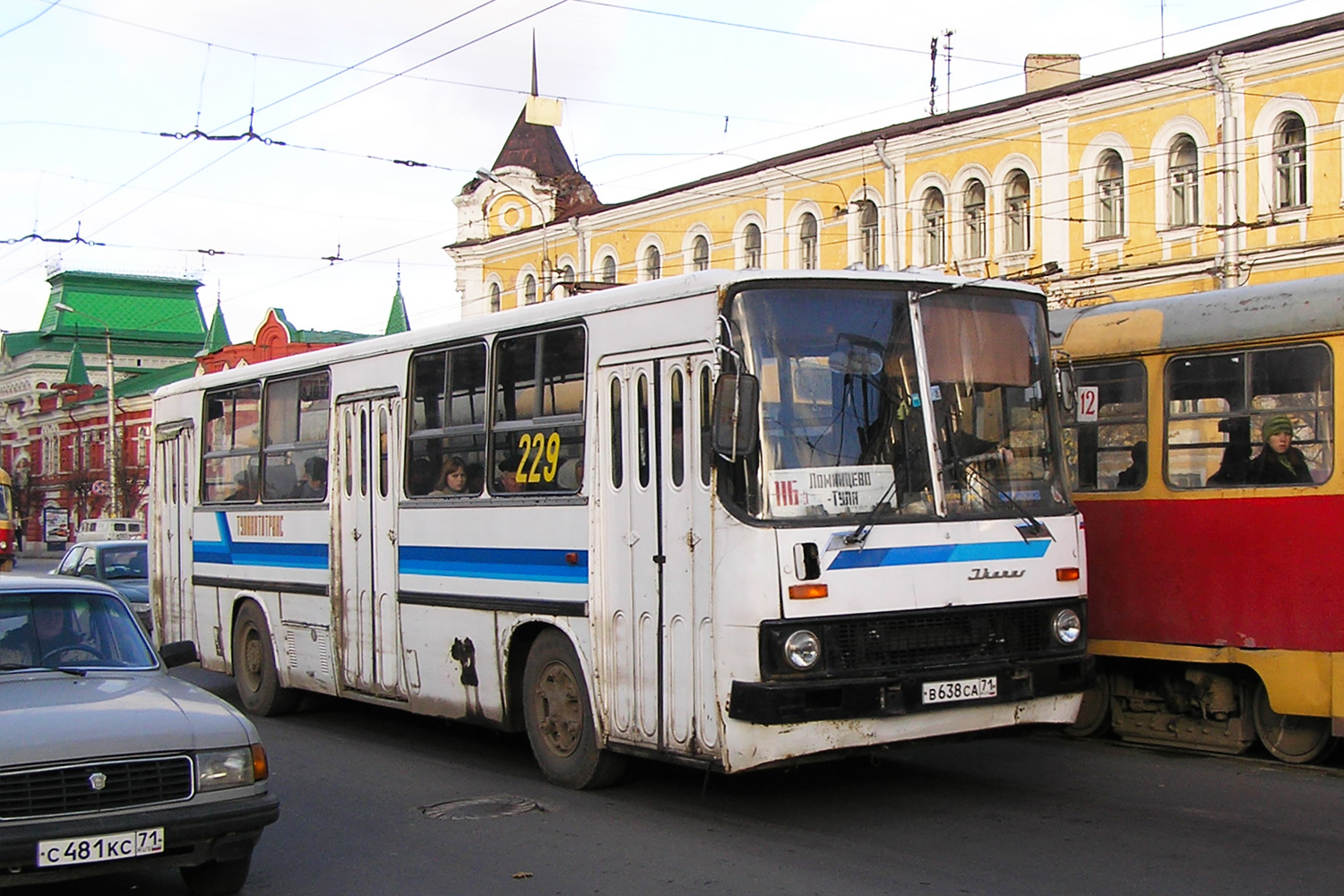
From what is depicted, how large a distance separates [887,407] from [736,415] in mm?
1014

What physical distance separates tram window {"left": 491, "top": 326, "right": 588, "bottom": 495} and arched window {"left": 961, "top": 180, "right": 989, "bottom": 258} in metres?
25.9

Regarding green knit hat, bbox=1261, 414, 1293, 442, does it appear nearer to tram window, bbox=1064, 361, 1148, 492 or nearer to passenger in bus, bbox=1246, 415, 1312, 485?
passenger in bus, bbox=1246, 415, 1312, 485

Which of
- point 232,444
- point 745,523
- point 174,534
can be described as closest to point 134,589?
point 174,534

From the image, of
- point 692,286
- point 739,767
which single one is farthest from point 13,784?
point 692,286

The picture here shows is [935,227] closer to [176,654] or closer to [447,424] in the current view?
[447,424]

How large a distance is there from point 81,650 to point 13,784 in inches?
67.0

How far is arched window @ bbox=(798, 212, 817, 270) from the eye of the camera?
128ft

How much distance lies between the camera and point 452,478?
11.2 meters

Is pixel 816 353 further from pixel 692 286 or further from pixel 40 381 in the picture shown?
pixel 40 381

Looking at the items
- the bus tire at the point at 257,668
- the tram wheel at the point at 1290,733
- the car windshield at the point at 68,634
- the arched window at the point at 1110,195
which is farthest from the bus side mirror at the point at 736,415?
the arched window at the point at 1110,195

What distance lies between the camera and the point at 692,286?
8.77 metres

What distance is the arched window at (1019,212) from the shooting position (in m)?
34.0

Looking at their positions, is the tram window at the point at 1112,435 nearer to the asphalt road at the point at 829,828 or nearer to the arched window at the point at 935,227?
the asphalt road at the point at 829,828

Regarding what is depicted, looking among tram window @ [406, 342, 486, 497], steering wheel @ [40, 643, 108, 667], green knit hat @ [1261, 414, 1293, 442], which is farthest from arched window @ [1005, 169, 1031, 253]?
steering wheel @ [40, 643, 108, 667]
